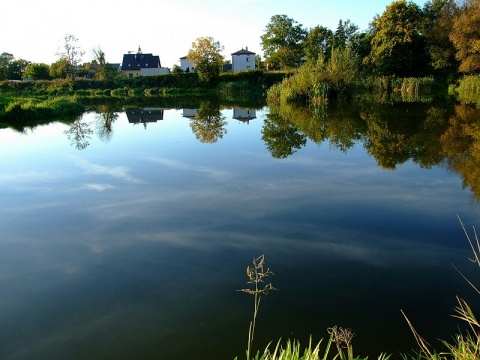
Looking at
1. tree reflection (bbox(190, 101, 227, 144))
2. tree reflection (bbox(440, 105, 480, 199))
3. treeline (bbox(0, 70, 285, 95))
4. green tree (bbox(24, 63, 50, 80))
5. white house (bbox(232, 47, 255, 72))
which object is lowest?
tree reflection (bbox(190, 101, 227, 144))

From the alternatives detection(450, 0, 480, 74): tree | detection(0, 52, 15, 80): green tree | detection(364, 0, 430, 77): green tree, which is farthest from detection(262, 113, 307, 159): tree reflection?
detection(0, 52, 15, 80): green tree

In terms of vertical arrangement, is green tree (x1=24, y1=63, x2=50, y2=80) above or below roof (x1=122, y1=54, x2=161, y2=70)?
below

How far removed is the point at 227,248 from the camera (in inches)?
197

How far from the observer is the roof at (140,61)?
216 ft

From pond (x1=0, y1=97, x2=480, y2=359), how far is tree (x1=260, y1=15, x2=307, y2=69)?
4611 cm

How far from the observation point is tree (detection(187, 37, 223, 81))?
153 feet

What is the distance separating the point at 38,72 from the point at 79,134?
4750 cm

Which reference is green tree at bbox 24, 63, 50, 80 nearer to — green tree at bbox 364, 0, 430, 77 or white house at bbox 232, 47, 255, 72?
white house at bbox 232, 47, 255, 72

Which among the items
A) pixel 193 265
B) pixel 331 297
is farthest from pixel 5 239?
pixel 331 297

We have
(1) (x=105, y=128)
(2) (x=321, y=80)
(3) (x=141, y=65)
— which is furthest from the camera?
(3) (x=141, y=65)

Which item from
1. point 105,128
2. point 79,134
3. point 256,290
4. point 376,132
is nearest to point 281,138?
point 376,132

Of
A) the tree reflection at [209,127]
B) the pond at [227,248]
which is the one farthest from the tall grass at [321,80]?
the pond at [227,248]

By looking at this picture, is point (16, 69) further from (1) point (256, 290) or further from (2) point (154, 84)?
(1) point (256, 290)

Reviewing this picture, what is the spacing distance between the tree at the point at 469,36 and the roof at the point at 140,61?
46560 millimetres
